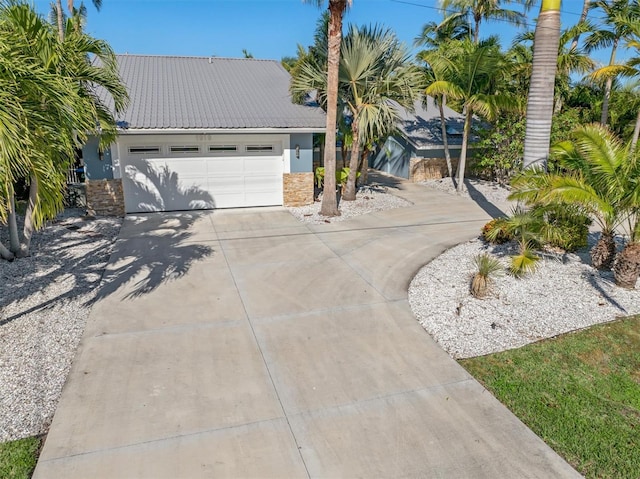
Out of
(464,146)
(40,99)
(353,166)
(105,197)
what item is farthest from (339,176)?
(40,99)

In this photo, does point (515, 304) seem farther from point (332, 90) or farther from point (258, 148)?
point (258, 148)

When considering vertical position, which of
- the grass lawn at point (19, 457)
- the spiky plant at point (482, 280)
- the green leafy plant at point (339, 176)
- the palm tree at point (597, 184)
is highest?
the palm tree at point (597, 184)

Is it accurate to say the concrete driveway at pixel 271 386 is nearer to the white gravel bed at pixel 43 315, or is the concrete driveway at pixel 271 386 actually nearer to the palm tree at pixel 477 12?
the white gravel bed at pixel 43 315

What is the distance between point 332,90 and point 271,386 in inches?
378

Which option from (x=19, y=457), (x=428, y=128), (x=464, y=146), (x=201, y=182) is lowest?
(x=19, y=457)

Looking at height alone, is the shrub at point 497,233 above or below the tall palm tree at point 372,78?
below

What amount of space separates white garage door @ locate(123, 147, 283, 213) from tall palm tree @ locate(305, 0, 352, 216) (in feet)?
6.47

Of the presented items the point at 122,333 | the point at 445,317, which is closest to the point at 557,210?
the point at 445,317

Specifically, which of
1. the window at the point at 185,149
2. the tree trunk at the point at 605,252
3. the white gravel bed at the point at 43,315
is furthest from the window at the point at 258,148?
the tree trunk at the point at 605,252

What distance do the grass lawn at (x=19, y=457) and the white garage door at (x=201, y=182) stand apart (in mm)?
10273

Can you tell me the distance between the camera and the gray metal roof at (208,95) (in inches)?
549

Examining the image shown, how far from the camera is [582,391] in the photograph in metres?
5.87

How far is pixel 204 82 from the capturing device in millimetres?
17078

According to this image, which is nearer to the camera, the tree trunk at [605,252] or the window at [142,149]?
the tree trunk at [605,252]
